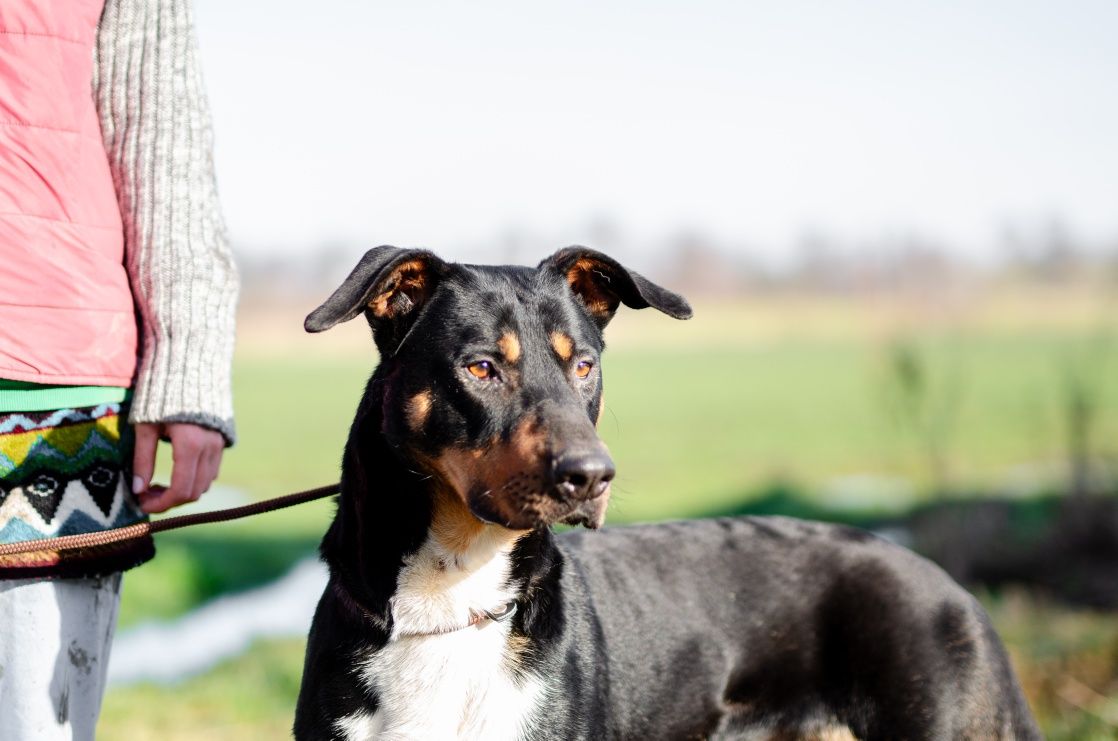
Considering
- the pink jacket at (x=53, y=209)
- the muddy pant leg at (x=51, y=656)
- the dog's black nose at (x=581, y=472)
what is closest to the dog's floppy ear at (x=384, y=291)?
the pink jacket at (x=53, y=209)

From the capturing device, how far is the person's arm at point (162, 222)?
9.33 feet

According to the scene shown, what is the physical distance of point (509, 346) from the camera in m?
3.17

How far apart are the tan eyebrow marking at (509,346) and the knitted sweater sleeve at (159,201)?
765 mm

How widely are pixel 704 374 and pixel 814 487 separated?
27.9 meters

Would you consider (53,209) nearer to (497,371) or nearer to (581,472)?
(497,371)

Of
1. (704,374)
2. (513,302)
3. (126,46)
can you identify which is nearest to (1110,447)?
(513,302)

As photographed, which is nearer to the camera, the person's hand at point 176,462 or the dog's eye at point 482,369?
the person's hand at point 176,462

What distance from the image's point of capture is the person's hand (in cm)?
288

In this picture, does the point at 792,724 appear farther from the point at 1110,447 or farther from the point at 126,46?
the point at 1110,447

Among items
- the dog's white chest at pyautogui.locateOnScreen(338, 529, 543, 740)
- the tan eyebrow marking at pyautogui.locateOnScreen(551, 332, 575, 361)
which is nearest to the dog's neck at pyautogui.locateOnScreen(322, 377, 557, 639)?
the dog's white chest at pyautogui.locateOnScreen(338, 529, 543, 740)

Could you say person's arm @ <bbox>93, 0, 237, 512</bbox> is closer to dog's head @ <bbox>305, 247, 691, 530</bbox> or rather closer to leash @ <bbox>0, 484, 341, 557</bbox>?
leash @ <bbox>0, 484, 341, 557</bbox>

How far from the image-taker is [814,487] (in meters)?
17.0

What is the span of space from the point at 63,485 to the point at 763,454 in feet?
67.2

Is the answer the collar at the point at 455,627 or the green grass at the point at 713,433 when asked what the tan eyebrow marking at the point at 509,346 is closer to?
the green grass at the point at 713,433
